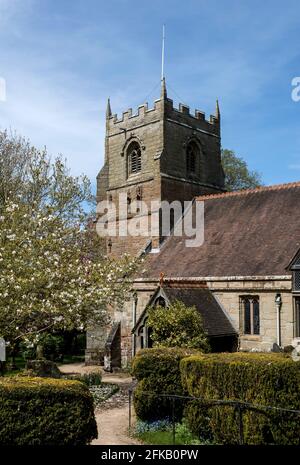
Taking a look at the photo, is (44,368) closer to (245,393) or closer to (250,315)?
(250,315)

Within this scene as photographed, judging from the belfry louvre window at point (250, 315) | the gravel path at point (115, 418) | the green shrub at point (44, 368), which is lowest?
the gravel path at point (115, 418)

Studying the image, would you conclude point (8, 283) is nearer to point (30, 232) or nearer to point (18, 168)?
point (30, 232)

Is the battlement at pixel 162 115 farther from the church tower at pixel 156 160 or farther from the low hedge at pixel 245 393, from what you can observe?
the low hedge at pixel 245 393

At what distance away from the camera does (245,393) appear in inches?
409

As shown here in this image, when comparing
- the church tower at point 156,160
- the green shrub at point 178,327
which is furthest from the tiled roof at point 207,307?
the church tower at point 156,160

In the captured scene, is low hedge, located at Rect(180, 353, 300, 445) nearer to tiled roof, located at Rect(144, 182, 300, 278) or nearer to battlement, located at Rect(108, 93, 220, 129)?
tiled roof, located at Rect(144, 182, 300, 278)

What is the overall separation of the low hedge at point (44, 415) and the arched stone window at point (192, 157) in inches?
898

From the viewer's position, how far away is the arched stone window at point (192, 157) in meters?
30.5

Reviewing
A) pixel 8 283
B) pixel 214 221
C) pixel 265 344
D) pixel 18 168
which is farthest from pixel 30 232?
pixel 18 168

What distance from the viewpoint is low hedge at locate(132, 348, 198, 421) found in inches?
508

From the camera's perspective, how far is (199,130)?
103 ft

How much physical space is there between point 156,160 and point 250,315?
465 inches

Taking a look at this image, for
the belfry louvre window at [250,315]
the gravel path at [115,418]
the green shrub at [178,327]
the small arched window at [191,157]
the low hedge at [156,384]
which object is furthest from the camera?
the small arched window at [191,157]

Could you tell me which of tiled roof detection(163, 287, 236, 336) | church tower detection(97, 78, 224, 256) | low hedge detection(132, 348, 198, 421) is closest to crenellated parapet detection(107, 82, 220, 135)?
church tower detection(97, 78, 224, 256)
